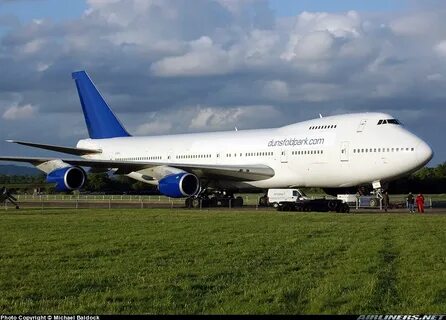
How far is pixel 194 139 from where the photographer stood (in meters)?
50.2

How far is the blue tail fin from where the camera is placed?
58.7m

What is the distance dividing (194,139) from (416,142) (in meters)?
17.0

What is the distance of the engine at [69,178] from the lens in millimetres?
43656

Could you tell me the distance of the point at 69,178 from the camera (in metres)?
43.8

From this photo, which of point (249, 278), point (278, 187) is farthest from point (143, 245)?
point (278, 187)

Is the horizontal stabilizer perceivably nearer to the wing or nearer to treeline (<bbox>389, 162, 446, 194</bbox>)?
the wing

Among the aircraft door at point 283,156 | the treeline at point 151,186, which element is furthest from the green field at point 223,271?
the treeline at point 151,186

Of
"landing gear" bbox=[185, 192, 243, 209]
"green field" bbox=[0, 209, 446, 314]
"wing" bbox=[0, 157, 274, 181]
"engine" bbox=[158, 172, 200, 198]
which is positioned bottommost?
"green field" bbox=[0, 209, 446, 314]

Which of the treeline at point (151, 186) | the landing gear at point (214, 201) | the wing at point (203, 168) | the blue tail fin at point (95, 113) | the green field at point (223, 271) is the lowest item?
the green field at point (223, 271)

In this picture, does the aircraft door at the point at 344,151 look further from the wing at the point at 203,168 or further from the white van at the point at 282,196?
the wing at the point at 203,168

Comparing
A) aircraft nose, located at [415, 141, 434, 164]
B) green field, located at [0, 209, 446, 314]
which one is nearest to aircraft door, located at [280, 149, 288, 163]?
aircraft nose, located at [415, 141, 434, 164]

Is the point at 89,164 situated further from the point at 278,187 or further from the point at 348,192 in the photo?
the point at 348,192

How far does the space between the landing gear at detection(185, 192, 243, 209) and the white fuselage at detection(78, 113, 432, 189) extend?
1.09m

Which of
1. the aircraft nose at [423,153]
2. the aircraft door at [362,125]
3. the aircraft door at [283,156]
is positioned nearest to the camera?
the aircraft nose at [423,153]
